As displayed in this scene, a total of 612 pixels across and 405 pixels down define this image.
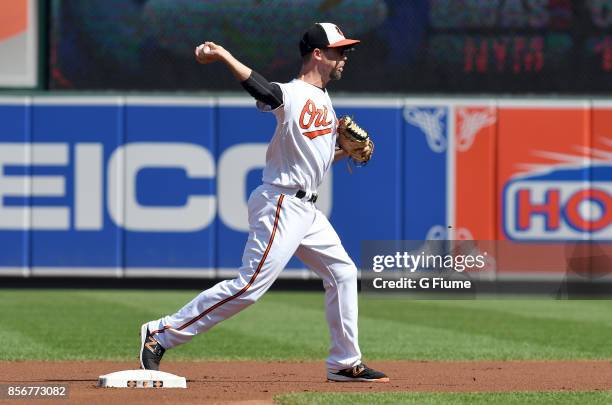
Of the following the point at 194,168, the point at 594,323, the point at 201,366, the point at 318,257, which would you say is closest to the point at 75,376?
the point at 201,366

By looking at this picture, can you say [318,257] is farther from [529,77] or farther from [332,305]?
[529,77]

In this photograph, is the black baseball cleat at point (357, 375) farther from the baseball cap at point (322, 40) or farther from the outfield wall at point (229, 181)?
the outfield wall at point (229, 181)

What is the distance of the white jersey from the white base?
1098 millimetres

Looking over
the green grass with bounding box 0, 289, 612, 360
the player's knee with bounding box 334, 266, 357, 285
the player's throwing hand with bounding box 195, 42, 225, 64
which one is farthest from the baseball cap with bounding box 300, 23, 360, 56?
the green grass with bounding box 0, 289, 612, 360

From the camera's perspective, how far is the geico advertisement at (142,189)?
1565 centimetres

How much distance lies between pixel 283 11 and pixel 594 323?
5.89 meters

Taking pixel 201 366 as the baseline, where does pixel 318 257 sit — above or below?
above

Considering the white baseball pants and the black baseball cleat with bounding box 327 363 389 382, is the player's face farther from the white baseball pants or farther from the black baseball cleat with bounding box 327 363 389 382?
the black baseball cleat with bounding box 327 363 389 382

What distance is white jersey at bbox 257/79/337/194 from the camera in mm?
6773

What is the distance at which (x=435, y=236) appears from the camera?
15.6 meters

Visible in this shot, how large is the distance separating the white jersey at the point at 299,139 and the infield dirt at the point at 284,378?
1.05m

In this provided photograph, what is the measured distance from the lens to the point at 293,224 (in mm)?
6777

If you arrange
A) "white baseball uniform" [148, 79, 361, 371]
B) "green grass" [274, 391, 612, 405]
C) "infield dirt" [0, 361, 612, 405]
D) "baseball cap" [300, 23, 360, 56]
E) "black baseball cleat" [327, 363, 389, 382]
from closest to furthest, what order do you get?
1. "green grass" [274, 391, 612, 405]
2. "infield dirt" [0, 361, 612, 405]
3. "white baseball uniform" [148, 79, 361, 371]
4. "baseball cap" [300, 23, 360, 56]
5. "black baseball cleat" [327, 363, 389, 382]

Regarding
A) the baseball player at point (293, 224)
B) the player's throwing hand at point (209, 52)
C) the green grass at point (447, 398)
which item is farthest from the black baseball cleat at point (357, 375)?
the player's throwing hand at point (209, 52)
